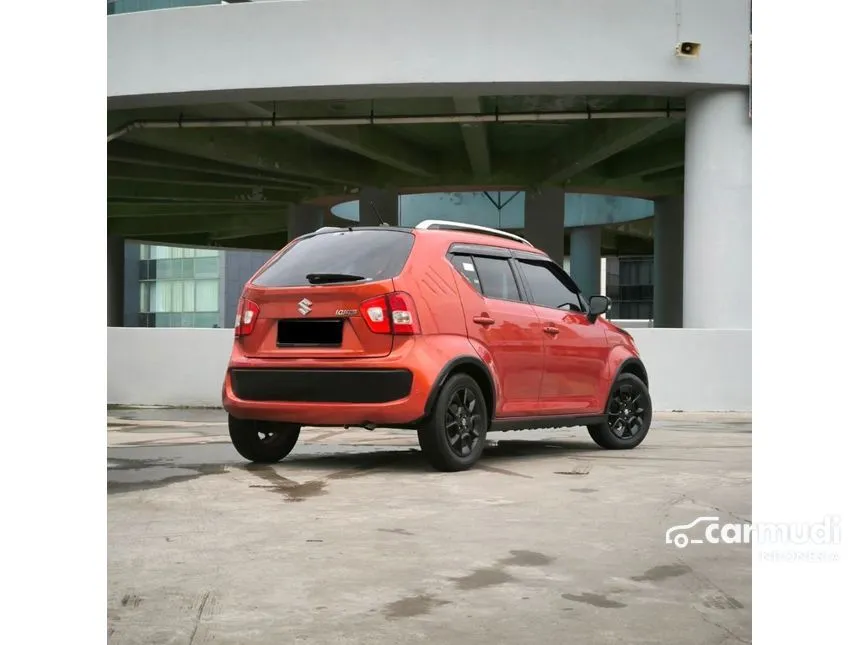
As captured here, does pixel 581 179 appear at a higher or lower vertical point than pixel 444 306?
higher

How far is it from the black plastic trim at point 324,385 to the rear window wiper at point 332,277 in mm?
625

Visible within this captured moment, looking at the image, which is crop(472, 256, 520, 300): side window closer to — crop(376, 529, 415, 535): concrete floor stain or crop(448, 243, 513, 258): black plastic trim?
crop(448, 243, 513, 258): black plastic trim

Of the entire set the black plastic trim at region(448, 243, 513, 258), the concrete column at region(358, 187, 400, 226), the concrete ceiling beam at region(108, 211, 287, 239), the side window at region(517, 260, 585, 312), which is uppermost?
the concrete ceiling beam at region(108, 211, 287, 239)

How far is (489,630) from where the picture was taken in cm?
394

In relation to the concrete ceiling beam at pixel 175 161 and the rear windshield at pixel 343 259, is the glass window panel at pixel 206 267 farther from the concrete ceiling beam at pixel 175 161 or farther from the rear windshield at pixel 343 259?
the rear windshield at pixel 343 259

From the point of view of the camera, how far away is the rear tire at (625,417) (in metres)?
10.1

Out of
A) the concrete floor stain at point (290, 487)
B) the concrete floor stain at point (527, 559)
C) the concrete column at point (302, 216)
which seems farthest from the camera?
the concrete column at point (302, 216)

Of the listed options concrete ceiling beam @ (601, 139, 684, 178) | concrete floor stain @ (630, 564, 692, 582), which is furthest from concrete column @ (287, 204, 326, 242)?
concrete floor stain @ (630, 564, 692, 582)

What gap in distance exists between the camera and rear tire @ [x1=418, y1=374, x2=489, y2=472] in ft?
26.4
